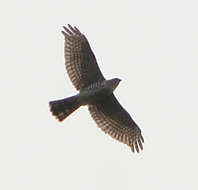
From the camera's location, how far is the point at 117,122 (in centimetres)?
Answer: 1969

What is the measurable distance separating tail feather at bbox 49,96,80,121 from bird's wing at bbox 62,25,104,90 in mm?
886

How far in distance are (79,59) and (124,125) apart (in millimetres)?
2183

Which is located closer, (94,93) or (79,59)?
(94,93)

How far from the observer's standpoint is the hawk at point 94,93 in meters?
18.6

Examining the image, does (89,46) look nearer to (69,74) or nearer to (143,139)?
(69,74)

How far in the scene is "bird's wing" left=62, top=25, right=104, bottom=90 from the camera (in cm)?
1898

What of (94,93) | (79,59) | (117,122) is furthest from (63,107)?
(117,122)

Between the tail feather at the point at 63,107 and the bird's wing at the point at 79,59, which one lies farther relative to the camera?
the bird's wing at the point at 79,59

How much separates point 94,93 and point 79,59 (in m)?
1.17

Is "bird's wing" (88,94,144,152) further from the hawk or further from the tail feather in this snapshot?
the tail feather

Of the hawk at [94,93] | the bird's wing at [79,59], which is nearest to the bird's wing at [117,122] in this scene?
the hawk at [94,93]

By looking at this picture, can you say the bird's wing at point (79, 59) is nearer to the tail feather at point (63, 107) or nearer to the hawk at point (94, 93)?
the hawk at point (94, 93)

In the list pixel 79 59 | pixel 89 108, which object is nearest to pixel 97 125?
pixel 89 108

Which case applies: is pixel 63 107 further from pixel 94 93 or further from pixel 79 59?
pixel 79 59
